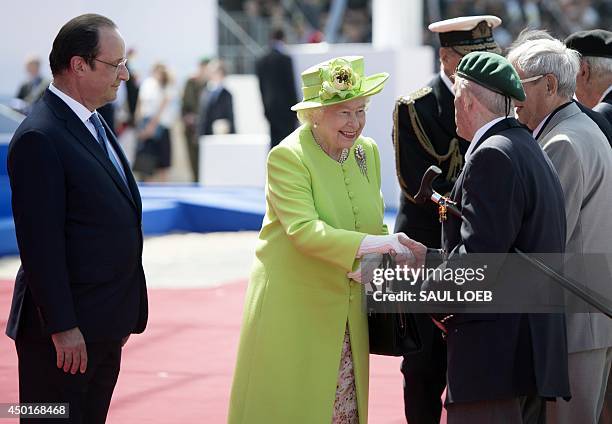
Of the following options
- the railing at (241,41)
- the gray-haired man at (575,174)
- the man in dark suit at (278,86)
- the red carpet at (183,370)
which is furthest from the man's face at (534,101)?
the railing at (241,41)

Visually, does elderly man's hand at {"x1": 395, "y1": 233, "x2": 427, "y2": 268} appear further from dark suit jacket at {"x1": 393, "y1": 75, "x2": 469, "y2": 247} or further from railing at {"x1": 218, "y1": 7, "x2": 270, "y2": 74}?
railing at {"x1": 218, "y1": 7, "x2": 270, "y2": 74}

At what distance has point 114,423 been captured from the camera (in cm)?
498

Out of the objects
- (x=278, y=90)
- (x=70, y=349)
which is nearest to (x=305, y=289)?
(x=70, y=349)

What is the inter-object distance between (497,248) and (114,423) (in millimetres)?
2496

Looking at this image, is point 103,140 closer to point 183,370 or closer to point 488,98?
point 488,98

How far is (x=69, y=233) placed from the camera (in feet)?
10.8

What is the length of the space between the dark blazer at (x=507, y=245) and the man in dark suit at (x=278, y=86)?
9668 millimetres

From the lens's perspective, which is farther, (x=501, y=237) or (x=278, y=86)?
(x=278, y=86)

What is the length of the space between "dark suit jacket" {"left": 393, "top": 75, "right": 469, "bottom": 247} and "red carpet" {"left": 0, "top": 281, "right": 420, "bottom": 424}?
3.79ft

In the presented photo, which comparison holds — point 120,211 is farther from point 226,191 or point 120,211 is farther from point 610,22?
point 610,22

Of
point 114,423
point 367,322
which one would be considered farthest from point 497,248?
point 114,423

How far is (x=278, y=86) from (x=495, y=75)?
32.2ft

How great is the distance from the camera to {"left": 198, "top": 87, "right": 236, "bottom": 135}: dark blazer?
50.4 ft

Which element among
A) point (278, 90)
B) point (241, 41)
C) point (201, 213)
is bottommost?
point (201, 213)
